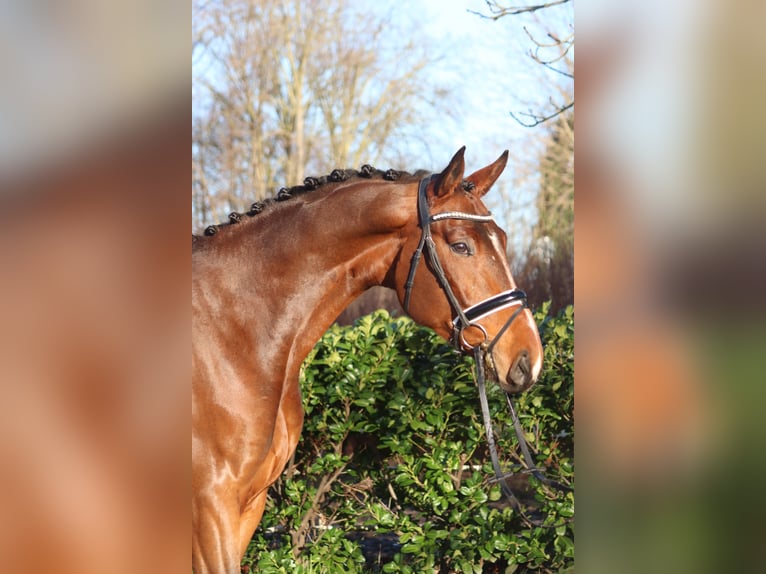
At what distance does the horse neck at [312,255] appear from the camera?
236 cm

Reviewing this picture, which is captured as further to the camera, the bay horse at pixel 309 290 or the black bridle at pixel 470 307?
the black bridle at pixel 470 307

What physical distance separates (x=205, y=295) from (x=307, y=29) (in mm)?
11272

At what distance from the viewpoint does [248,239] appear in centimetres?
243

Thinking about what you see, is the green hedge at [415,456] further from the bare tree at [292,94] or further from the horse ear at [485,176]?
the bare tree at [292,94]

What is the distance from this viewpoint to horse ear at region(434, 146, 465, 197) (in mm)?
2373

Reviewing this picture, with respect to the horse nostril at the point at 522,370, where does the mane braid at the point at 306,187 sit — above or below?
above

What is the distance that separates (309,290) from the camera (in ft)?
7.86

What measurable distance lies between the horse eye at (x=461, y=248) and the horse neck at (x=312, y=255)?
0.18 meters

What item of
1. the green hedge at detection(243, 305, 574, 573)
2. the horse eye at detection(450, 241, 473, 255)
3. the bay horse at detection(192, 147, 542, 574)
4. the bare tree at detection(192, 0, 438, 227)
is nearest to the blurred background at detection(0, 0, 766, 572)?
the bay horse at detection(192, 147, 542, 574)
